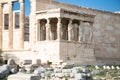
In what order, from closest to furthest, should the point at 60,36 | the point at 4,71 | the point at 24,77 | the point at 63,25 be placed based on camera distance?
the point at 24,77 < the point at 4,71 < the point at 60,36 < the point at 63,25

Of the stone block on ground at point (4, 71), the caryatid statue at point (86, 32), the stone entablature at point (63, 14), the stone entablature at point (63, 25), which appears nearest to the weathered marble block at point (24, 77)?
the stone block on ground at point (4, 71)

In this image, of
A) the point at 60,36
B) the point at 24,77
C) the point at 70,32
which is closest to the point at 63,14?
the point at 60,36

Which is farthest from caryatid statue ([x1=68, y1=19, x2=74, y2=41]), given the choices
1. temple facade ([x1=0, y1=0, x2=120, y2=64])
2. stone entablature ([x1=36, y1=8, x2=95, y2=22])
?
stone entablature ([x1=36, y1=8, x2=95, y2=22])

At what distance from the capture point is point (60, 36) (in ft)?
99.1

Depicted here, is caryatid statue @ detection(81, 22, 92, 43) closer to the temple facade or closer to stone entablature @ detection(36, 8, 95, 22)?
the temple facade

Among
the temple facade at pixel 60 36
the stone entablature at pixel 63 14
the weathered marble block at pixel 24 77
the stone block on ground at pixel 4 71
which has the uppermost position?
the stone entablature at pixel 63 14

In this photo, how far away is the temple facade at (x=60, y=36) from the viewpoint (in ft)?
99.3

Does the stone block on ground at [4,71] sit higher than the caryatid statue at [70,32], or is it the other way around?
the caryatid statue at [70,32]

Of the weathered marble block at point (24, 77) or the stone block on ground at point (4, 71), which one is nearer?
the weathered marble block at point (24, 77)

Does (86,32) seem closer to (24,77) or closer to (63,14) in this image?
(63,14)

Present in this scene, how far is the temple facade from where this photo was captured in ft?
99.3

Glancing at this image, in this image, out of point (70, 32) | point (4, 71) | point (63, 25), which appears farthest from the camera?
point (63, 25)

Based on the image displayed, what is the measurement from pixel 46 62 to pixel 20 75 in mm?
8628

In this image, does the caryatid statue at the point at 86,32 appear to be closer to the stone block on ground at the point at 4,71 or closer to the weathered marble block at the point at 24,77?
the stone block on ground at the point at 4,71
